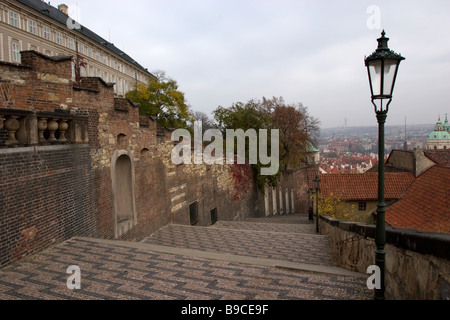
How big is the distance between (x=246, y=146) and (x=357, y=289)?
24.6 meters

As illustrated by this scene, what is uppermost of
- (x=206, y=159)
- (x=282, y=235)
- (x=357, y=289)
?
(x=206, y=159)

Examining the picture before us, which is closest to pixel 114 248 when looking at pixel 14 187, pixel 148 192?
pixel 14 187

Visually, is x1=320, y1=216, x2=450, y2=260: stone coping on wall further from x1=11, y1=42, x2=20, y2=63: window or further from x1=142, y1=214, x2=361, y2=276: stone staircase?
x1=11, y1=42, x2=20, y2=63: window

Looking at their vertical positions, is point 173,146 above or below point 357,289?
above

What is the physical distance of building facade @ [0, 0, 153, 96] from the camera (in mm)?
32250

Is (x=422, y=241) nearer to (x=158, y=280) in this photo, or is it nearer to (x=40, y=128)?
(x=158, y=280)

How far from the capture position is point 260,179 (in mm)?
28062

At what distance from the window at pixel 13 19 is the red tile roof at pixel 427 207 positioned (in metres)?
37.3

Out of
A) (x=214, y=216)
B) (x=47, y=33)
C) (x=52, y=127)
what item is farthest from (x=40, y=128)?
(x=47, y=33)

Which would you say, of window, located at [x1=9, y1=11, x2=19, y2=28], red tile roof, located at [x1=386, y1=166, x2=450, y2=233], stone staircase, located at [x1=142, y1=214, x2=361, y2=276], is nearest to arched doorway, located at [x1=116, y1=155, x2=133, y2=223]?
stone staircase, located at [x1=142, y1=214, x2=361, y2=276]

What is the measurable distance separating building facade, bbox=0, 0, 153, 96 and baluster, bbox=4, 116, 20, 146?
20.7 meters

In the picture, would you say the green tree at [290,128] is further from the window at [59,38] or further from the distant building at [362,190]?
the window at [59,38]

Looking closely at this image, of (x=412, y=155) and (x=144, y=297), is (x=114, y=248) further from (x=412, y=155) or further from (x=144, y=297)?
(x=412, y=155)

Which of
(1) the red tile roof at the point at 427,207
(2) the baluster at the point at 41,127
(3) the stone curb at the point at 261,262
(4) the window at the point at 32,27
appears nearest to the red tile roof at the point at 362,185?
(1) the red tile roof at the point at 427,207
